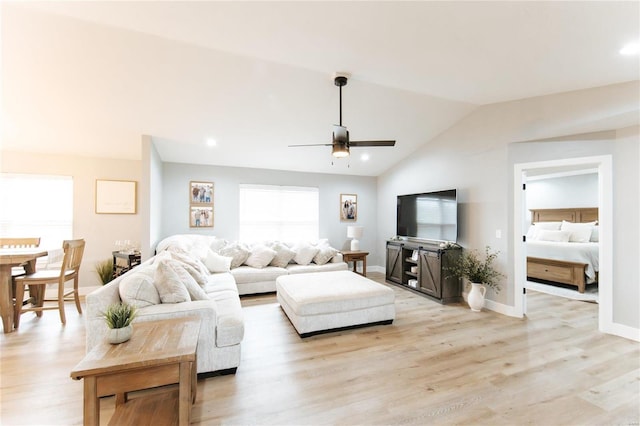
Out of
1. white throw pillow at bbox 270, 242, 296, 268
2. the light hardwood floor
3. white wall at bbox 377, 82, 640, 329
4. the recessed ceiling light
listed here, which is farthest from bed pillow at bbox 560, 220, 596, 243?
white throw pillow at bbox 270, 242, 296, 268

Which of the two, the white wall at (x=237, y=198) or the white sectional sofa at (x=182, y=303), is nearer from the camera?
the white sectional sofa at (x=182, y=303)

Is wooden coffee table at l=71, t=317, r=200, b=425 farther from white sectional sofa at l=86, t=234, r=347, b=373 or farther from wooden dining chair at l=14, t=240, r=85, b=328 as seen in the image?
wooden dining chair at l=14, t=240, r=85, b=328

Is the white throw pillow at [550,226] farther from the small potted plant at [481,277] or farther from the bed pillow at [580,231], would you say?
the small potted plant at [481,277]

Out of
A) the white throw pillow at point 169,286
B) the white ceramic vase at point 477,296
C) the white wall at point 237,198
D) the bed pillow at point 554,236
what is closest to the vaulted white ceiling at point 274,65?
the white wall at point 237,198

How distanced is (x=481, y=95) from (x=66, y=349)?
573 centimetres

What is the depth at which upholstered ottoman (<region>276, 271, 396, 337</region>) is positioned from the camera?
3.11 metres

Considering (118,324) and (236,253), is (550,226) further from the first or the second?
(118,324)

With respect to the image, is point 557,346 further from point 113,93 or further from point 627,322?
point 113,93

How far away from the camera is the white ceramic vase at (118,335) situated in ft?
5.37

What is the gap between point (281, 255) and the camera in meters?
5.25

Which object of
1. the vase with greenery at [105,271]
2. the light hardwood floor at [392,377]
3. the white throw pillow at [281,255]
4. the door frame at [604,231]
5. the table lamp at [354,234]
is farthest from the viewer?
the table lamp at [354,234]

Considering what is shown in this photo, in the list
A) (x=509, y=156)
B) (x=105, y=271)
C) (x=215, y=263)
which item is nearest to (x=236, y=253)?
(x=215, y=263)

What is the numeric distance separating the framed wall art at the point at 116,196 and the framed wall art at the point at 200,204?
0.94 m

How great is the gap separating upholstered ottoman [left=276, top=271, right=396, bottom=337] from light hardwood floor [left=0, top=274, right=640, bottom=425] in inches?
5.1
